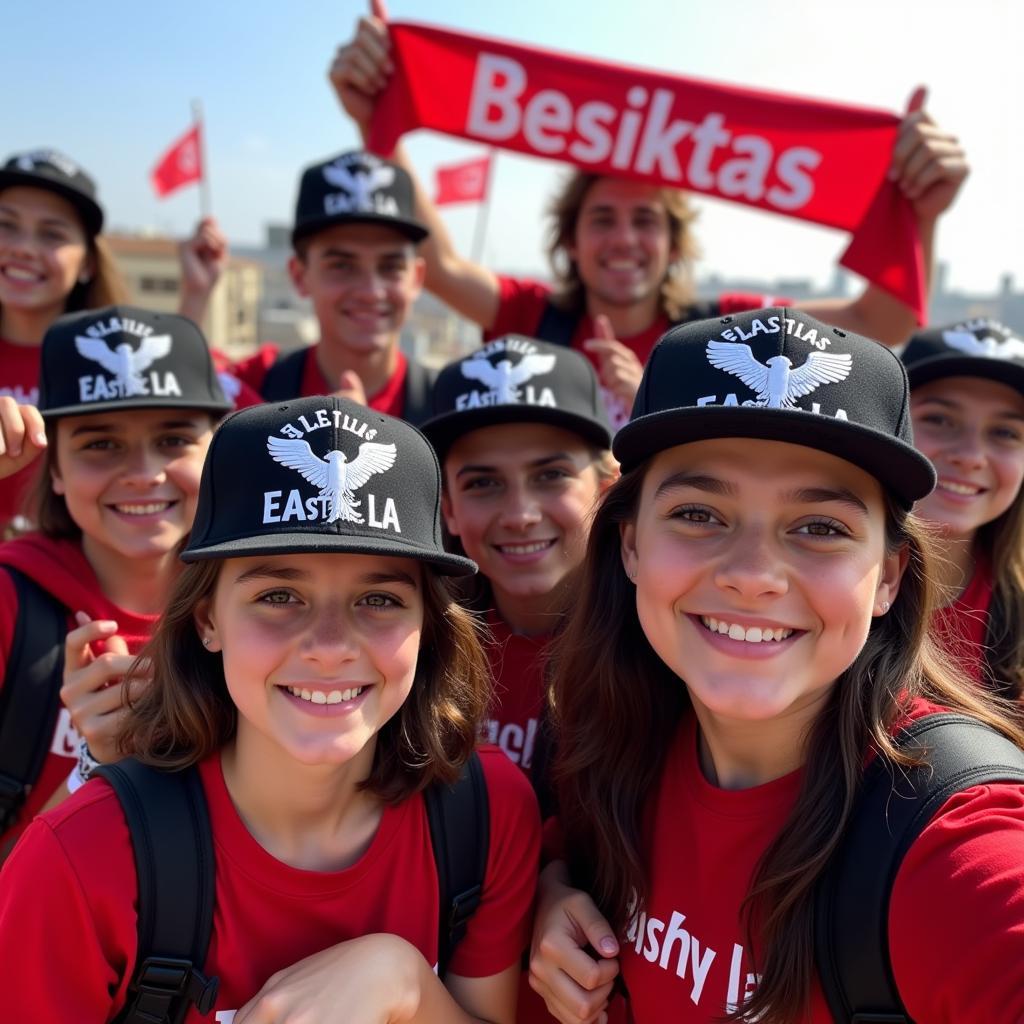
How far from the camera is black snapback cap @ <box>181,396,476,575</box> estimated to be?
2213mm

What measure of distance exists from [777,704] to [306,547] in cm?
110

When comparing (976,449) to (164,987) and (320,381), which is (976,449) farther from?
(320,381)

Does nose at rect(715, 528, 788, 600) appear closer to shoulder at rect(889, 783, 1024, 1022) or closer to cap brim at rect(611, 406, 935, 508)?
cap brim at rect(611, 406, 935, 508)

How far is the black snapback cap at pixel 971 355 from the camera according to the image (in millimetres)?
3580

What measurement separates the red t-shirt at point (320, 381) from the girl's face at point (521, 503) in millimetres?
1708

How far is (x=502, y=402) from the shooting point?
345cm

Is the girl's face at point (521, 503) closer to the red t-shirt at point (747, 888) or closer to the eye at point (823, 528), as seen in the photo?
the red t-shirt at point (747, 888)

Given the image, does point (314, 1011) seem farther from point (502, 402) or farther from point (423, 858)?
point (502, 402)

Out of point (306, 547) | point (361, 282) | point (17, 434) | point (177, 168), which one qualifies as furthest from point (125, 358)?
point (177, 168)

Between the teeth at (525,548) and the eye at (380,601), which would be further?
the teeth at (525,548)

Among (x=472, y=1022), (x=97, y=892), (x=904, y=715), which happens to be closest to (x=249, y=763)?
(x=97, y=892)

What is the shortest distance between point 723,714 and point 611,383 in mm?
2503

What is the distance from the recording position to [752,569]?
2051mm

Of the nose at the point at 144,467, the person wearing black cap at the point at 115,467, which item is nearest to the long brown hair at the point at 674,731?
the person wearing black cap at the point at 115,467
